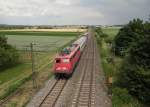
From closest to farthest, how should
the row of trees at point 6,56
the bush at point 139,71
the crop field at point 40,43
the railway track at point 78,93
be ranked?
the bush at point 139,71 < the railway track at point 78,93 < the row of trees at point 6,56 < the crop field at point 40,43

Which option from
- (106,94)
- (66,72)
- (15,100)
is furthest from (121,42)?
(15,100)

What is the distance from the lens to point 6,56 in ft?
143

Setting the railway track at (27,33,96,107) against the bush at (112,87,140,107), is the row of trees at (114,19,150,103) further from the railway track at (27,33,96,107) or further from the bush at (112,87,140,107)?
the railway track at (27,33,96,107)

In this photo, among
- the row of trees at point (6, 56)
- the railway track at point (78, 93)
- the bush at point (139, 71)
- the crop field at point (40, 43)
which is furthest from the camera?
the crop field at point (40, 43)

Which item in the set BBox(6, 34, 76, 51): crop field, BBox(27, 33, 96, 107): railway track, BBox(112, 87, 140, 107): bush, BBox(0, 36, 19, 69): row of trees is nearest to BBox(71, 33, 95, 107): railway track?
BBox(27, 33, 96, 107): railway track

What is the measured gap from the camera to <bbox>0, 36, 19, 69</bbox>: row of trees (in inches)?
1699

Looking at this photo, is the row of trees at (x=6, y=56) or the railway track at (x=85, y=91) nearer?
the railway track at (x=85, y=91)

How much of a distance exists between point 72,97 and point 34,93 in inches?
189

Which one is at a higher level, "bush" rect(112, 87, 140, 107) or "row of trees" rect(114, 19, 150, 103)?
"row of trees" rect(114, 19, 150, 103)

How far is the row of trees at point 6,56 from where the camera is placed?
4314cm

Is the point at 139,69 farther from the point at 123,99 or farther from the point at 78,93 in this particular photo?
the point at 78,93

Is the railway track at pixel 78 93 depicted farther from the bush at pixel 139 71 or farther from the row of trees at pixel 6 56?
the row of trees at pixel 6 56

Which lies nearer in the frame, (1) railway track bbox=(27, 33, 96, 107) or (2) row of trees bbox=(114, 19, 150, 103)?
(2) row of trees bbox=(114, 19, 150, 103)

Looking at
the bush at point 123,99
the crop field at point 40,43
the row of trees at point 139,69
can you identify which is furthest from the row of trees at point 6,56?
the bush at point 123,99
